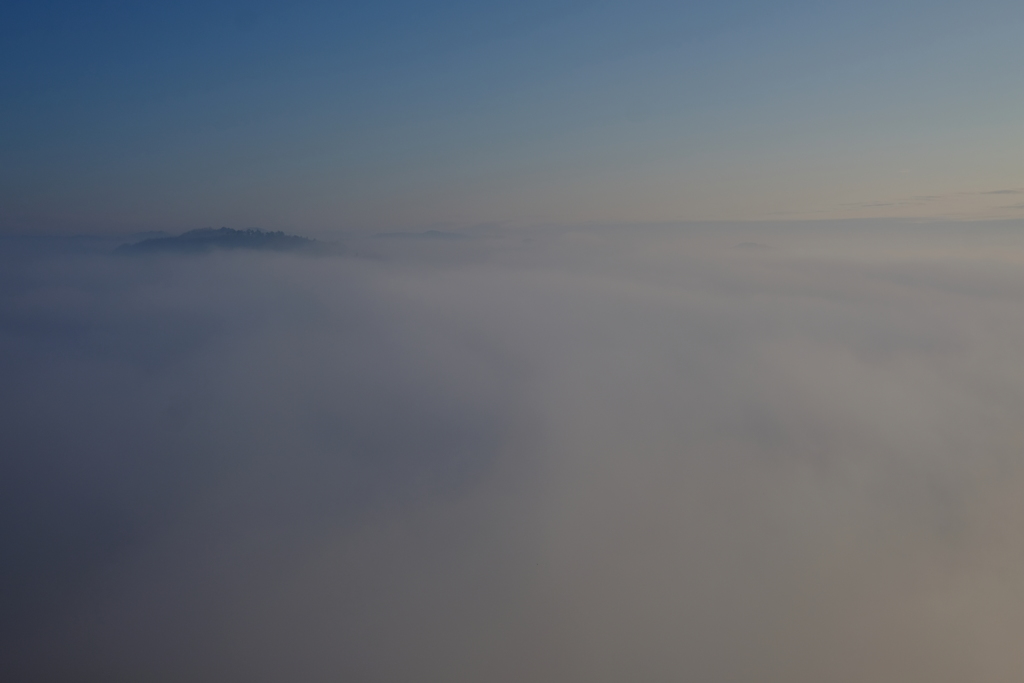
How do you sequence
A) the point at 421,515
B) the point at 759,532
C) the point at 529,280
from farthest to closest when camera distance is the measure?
the point at 529,280 → the point at 421,515 → the point at 759,532

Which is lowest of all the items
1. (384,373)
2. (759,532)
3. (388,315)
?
(759,532)

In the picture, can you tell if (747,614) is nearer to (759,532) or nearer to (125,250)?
(759,532)

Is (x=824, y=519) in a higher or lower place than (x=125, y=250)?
lower

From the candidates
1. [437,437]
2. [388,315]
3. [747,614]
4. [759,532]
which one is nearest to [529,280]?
[388,315]

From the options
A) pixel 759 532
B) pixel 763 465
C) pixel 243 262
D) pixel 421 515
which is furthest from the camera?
pixel 243 262

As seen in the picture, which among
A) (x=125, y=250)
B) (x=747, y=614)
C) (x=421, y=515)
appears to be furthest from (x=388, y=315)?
(x=125, y=250)

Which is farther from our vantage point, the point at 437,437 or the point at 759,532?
the point at 437,437
